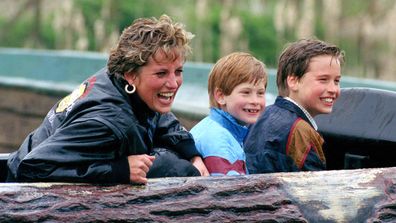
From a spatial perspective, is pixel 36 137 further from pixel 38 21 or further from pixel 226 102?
pixel 38 21

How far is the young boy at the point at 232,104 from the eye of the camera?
3672mm

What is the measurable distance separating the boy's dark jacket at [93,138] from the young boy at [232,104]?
400mm

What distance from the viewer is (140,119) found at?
3318mm

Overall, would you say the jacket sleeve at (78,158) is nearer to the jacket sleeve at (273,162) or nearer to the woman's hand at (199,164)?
the woman's hand at (199,164)

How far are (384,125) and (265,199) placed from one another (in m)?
1.13

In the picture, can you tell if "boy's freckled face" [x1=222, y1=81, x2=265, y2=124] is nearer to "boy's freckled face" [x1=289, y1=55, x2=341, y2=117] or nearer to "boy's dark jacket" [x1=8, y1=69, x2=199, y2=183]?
"boy's freckled face" [x1=289, y1=55, x2=341, y2=117]

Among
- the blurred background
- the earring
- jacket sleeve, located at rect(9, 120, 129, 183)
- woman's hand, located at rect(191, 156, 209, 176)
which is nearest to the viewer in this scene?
jacket sleeve, located at rect(9, 120, 129, 183)

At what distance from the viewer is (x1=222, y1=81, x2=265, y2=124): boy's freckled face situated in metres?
3.73

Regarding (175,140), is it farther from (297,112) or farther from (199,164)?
(297,112)

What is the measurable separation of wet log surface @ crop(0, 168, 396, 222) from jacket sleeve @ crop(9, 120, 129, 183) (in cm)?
4

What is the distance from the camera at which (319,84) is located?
12.5 feet

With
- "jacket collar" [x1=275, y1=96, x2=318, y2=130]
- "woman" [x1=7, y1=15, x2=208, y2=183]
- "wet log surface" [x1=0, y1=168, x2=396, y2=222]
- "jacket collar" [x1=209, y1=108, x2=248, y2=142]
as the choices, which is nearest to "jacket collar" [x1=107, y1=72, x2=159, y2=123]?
"woman" [x1=7, y1=15, x2=208, y2=183]

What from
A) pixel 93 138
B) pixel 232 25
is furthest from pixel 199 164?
pixel 232 25

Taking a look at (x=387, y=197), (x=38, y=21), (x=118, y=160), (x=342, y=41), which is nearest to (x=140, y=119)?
(x=118, y=160)
